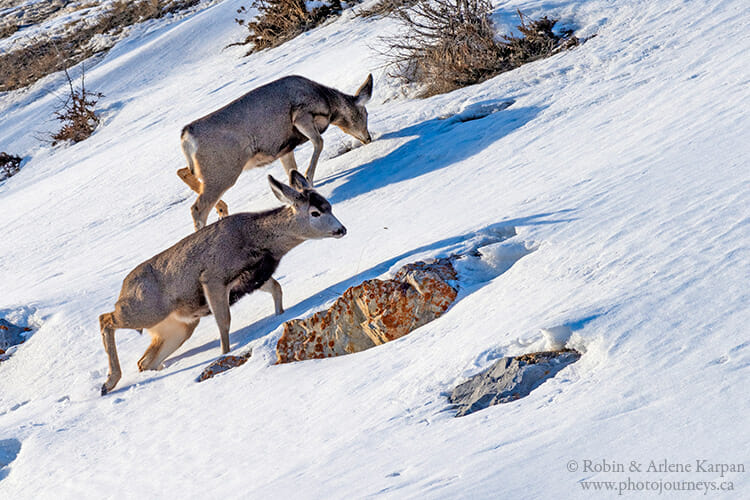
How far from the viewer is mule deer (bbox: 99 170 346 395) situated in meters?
8.10

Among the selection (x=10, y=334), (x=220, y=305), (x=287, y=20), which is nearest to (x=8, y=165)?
(x=287, y=20)

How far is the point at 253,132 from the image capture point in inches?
436

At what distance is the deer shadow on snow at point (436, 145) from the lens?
1081 centimetres

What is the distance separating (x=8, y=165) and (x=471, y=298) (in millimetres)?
17111

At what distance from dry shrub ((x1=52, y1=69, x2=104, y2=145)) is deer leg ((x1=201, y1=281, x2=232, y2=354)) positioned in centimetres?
1394

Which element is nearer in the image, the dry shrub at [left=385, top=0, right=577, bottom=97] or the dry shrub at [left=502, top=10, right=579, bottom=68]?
the dry shrub at [left=502, top=10, right=579, bottom=68]

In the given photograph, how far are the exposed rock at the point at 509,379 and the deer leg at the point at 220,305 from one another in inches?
130

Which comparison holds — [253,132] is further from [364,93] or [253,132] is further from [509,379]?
[509,379]

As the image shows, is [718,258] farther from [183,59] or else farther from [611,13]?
[183,59]

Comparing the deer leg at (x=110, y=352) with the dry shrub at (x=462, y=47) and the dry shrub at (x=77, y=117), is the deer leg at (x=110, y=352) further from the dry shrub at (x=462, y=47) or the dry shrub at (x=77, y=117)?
the dry shrub at (x=77, y=117)

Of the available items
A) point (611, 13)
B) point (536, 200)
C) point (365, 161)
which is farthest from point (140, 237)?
point (611, 13)

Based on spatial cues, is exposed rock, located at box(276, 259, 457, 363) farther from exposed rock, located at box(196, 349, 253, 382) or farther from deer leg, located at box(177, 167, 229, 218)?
deer leg, located at box(177, 167, 229, 218)

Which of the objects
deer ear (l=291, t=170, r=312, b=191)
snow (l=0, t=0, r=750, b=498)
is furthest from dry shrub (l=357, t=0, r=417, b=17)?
deer ear (l=291, t=170, r=312, b=191)

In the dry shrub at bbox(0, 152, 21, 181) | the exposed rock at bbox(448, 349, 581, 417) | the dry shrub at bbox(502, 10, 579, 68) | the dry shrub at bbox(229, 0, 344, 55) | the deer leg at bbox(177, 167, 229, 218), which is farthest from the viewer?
the dry shrub at bbox(0, 152, 21, 181)
